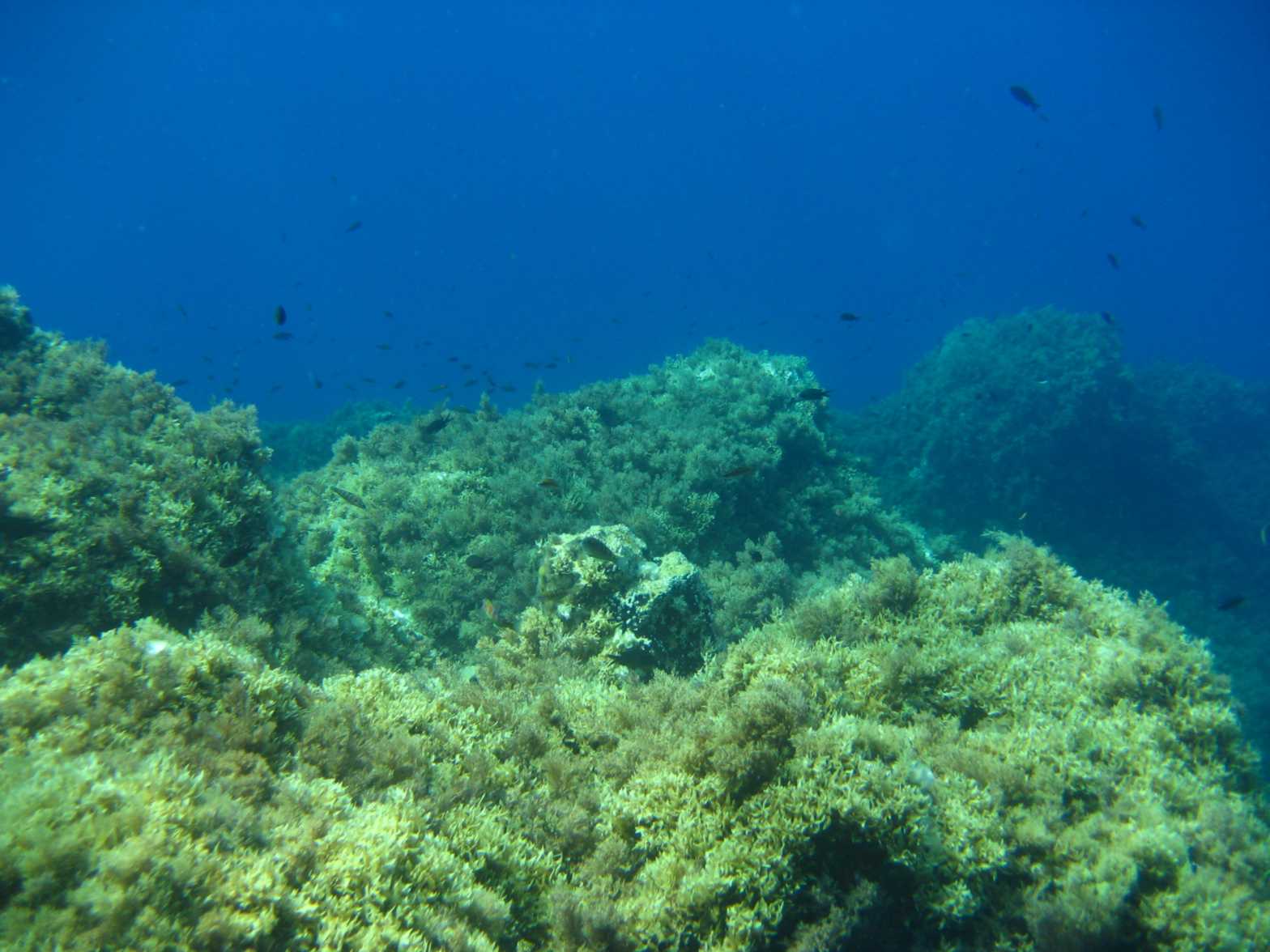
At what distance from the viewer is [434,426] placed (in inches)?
439

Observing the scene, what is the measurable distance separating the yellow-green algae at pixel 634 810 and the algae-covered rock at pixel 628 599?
4.59ft

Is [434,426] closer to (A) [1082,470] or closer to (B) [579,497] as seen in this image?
(B) [579,497]

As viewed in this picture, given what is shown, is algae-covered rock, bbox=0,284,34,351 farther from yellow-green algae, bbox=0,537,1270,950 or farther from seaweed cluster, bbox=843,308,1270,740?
seaweed cluster, bbox=843,308,1270,740

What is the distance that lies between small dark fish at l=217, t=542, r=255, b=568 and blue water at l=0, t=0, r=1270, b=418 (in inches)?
3822

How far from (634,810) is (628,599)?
270 cm

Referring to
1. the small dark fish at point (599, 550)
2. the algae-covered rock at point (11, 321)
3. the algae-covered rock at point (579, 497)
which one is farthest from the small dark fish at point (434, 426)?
the small dark fish at point (599, 550)

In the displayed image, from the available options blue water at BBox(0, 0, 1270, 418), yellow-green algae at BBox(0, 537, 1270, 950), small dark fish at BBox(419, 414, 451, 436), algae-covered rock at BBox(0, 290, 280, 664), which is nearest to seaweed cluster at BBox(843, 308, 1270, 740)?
small dark fish at BBox(419, 414, 451, 436)

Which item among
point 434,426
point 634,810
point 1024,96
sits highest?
point 1024,96

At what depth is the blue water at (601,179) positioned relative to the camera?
122562 mm

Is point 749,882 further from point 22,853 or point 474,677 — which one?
point 474,677

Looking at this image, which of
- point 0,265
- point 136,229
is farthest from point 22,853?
point 136,229

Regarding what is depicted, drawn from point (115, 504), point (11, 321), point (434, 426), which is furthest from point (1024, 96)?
point (11, 321)

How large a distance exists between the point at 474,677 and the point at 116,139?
214 metres

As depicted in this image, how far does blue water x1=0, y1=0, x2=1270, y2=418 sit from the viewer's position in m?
123
